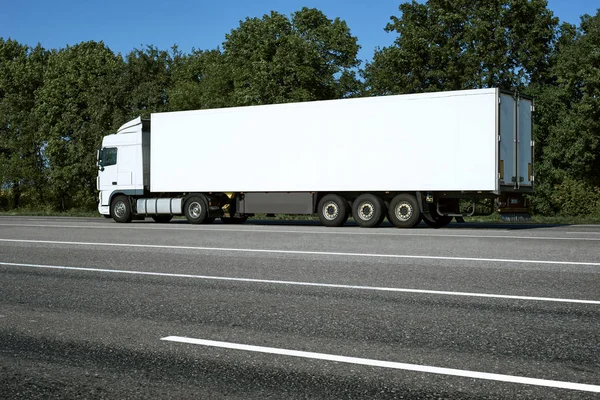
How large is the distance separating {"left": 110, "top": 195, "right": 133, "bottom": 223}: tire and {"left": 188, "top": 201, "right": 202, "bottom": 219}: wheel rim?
2.52 meters

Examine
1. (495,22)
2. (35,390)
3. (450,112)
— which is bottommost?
(35,390)

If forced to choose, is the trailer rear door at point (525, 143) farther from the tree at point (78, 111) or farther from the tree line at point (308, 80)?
the tree at point (78, 111)

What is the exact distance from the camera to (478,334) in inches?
244

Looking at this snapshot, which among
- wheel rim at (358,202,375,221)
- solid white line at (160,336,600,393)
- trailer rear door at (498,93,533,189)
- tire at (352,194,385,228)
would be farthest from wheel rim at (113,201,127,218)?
solid white line at (160,336,600,393)

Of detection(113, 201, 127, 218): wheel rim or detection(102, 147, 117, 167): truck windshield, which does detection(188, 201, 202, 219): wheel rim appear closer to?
detection(113, 201, 127, 218): wheel rim

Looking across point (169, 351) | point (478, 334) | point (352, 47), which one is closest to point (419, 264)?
point (478, 334)

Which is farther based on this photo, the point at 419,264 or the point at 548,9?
the point at 548,9

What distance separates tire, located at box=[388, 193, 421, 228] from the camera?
69.3 ft

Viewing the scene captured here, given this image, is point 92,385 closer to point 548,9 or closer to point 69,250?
point 69,250

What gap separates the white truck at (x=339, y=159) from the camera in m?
20.2

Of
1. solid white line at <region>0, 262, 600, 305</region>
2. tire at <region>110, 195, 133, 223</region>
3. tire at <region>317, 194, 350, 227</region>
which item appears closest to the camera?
solid white line at <region>0, 262, 600, 305</region>

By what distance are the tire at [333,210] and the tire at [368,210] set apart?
0.35m

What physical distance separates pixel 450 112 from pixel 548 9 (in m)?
26.2

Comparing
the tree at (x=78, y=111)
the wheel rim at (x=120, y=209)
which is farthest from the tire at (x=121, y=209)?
the tree at (x=78, y=111)
